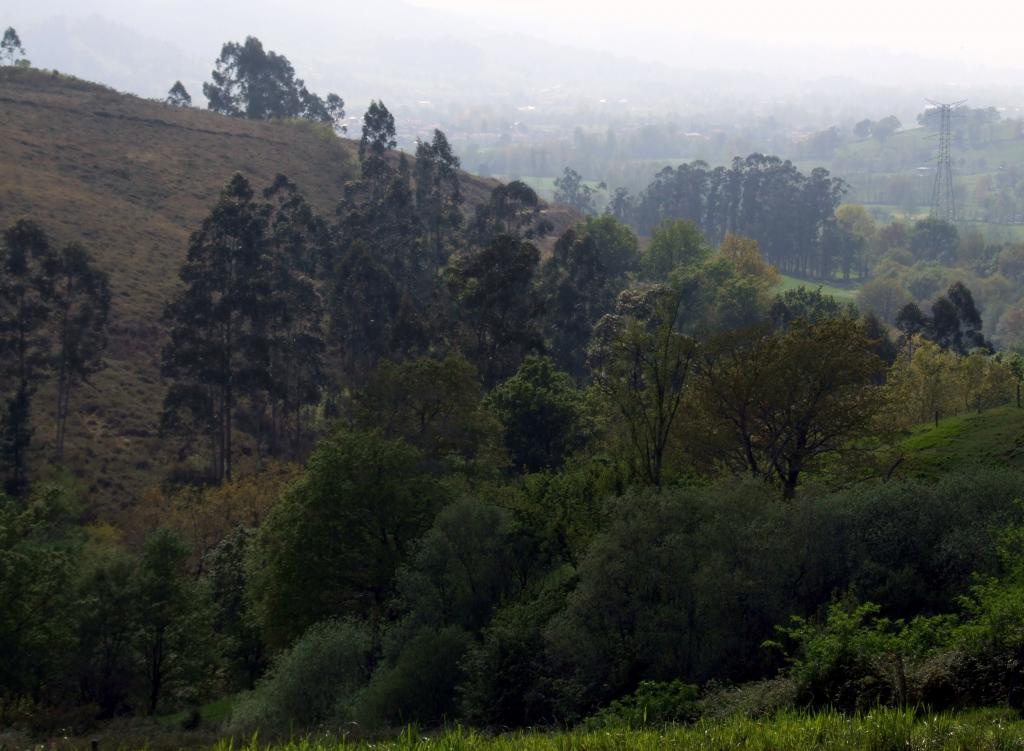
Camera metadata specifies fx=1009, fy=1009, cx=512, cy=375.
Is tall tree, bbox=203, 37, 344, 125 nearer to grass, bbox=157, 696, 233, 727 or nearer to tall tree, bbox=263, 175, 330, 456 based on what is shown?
tall tree, bbox=263, 175, 330, 456

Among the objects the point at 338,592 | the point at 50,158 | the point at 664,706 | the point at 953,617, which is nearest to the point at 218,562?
the point at 338,592

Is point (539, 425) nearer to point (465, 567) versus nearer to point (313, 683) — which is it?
point (465, 567)

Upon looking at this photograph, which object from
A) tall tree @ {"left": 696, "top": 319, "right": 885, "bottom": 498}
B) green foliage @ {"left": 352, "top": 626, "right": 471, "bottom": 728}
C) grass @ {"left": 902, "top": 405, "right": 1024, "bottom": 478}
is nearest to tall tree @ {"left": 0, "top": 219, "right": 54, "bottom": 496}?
green foliage @ {"left": 352, "top": 626, "right": 471, "bottom": 728}

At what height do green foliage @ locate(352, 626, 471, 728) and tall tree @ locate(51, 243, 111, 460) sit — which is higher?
tall tree @ locate(51, 243, 111, 460)

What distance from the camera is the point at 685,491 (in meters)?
20.9

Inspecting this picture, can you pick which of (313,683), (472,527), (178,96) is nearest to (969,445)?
(472,527)

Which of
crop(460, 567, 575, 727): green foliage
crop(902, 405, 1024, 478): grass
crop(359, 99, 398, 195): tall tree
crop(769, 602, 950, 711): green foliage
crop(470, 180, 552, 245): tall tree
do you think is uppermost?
crop(359, 99, 398, 195): tall tree

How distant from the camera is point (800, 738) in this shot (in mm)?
9430

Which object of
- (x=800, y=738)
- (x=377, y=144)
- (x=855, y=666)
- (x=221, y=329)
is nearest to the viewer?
(x=800, y=738)

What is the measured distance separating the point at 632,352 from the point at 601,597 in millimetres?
10358

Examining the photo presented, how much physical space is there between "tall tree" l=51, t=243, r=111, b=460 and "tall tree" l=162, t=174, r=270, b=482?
2869 millimetres

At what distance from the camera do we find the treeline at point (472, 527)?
1834 cm

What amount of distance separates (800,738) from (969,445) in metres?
20.1

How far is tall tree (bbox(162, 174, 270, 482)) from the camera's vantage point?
41.8 m
